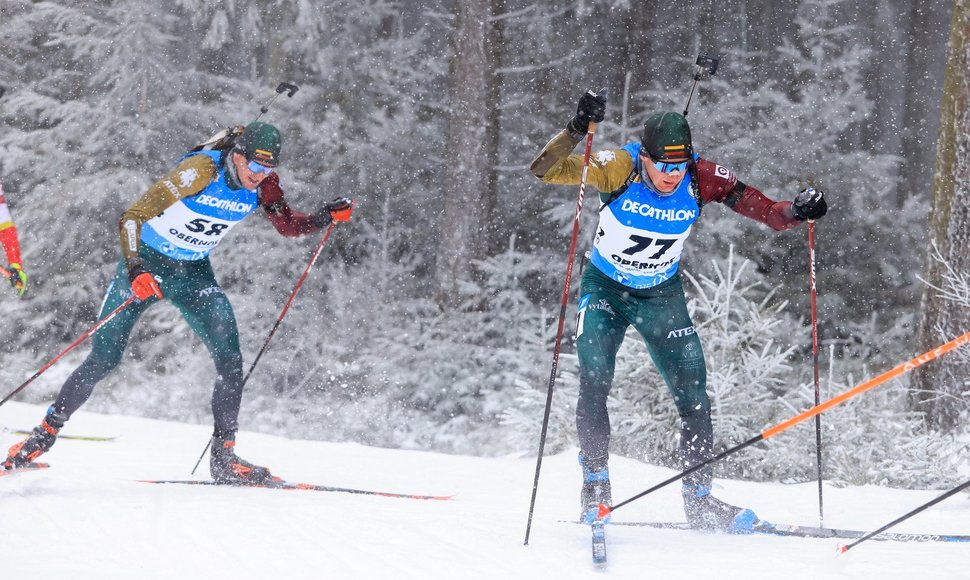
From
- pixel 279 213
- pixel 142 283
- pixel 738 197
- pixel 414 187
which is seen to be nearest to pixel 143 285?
pixel 142 283

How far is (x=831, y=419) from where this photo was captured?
6617 millimetres

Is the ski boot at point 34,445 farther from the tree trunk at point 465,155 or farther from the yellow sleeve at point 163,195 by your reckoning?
the tree trunk at point 465,155

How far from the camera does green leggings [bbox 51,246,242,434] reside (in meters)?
5.19

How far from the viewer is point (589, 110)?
3857 mm

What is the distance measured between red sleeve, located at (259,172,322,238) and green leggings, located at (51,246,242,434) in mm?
602

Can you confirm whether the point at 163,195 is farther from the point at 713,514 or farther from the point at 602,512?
the point at 713,514

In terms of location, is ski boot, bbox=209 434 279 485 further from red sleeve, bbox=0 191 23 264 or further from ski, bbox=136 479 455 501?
red sleeve, bbox=0 191 23 264

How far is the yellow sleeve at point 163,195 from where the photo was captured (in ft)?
15.8

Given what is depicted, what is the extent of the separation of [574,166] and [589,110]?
0.99 ft

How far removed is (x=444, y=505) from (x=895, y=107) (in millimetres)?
21279

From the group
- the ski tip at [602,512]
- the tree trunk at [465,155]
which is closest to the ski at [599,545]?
the ski tip at [602,512]

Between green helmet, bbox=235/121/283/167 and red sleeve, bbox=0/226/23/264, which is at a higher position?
green helmet, bbox=235/121/283/167

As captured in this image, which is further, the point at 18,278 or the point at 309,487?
the point at 18,278

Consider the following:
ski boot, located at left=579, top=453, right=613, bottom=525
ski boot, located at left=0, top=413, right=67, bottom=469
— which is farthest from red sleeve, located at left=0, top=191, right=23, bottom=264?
ski boot, located at left=579, top=453, right=613, bottom=525
